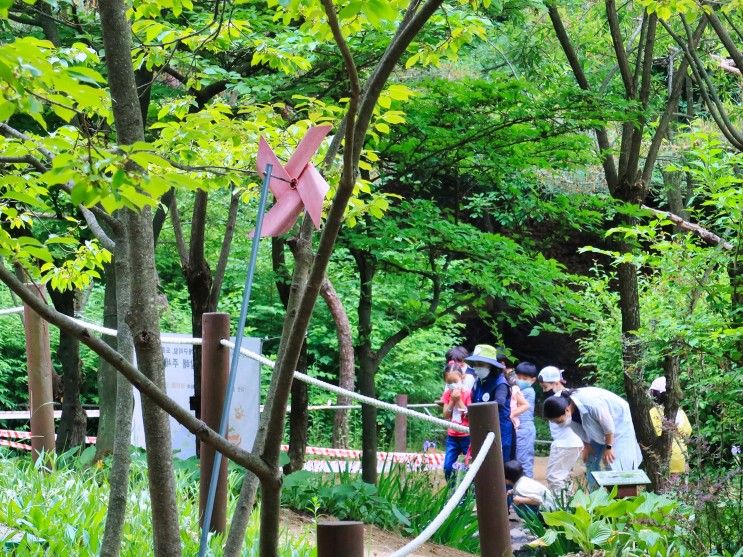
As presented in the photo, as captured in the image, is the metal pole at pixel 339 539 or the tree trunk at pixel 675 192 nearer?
the metal pole at pixel 339 539

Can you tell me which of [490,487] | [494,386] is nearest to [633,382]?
[494,386]

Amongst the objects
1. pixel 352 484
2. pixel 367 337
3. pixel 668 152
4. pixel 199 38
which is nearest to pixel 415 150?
pixel 367 337

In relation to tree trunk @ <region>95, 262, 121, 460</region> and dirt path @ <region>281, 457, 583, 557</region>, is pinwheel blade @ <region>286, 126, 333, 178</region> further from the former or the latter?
tree trunk @ <region>95, 262, 121, 460</region>

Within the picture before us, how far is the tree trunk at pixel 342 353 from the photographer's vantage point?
10.3 metres

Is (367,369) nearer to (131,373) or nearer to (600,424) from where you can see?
(600,424)

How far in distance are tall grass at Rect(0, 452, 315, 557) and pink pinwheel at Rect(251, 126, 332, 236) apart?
196cm

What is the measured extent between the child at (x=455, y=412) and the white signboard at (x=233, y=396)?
2.46 meters

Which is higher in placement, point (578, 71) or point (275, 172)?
point (578, 71)

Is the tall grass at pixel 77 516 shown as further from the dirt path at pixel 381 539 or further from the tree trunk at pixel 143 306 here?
the tree trunk at pixel 143 306

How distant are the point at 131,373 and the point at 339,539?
622 mm

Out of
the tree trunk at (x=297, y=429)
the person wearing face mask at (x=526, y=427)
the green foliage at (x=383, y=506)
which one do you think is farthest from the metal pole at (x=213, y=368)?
the person wearing face mask at (x=526, y=427)

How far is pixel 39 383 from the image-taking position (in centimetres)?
672

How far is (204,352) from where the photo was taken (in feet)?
14.5

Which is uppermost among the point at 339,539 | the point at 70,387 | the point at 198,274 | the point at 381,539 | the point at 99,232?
the point at 198,274
